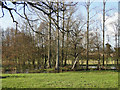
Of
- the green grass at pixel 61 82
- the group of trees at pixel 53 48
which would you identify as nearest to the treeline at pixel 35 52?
the group of trees at pixel 53 48

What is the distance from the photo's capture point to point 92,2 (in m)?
10.3

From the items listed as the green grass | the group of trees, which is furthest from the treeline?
the green grass

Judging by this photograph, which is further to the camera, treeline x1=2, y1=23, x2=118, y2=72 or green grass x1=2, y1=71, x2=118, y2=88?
treeline x1=2, y1=23, x2=118, y2=72

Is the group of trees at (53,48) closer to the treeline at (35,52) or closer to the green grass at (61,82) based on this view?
the treeline at (35,52)

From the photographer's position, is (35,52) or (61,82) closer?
(61,82)

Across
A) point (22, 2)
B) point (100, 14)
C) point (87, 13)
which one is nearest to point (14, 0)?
point (22, 2)

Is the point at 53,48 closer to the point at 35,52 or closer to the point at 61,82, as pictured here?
the point at 35,52

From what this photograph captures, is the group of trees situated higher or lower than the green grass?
higher

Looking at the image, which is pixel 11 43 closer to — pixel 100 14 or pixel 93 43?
pixel 93 43

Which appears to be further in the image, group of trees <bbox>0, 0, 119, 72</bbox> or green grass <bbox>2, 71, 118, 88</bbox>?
group of trees <bbox>0, 0, 119, 72</bbox>

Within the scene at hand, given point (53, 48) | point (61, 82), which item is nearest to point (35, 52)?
point (53, 48)

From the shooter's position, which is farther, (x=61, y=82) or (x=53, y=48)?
(x=53, y=48)

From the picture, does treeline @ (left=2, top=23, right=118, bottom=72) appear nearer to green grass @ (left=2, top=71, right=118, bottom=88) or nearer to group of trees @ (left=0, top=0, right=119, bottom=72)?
group of trees @ (left=0, top=0, right=119, bottom=72)

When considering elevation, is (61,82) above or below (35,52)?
below
